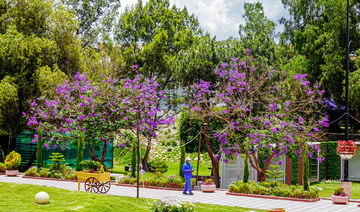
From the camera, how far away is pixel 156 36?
3175 cm

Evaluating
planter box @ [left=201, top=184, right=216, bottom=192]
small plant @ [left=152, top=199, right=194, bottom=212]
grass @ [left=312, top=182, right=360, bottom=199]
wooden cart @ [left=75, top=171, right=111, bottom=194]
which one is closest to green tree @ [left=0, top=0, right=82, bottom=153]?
wooden cart @ [left=75, top=171, right=111, bottom=194]

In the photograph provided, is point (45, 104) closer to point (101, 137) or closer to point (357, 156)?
point (101, 137)

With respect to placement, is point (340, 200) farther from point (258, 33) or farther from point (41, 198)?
point (258, 33)

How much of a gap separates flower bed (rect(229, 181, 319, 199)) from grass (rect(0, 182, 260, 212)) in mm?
3858

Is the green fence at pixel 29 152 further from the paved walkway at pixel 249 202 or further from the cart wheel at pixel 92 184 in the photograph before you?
the cart wheel at pixel 92 184

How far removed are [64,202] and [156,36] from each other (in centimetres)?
2168

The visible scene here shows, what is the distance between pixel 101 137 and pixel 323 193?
1207cm

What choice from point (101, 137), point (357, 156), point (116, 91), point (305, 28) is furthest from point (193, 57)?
point (357, 156)

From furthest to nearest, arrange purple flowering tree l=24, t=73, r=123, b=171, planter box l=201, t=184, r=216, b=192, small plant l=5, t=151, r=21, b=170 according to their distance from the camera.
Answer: purple flowering tree l=24, t=73, r=123, b=171 → small plant l=5, t=151, r=21, b=170 → planter box l=201, t=184, r=216, b=192

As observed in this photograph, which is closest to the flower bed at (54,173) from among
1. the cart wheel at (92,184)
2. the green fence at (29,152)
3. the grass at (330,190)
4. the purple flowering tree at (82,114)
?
the purple flowering tree at (82,114)

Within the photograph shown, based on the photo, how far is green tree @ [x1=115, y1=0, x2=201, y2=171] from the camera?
32.0 m

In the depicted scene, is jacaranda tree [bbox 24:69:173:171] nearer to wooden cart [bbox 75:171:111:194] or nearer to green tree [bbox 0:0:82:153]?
green tree [bbox 0:0:82:153]

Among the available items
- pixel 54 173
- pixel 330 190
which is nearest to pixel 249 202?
pixel 330 190

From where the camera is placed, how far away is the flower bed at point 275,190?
17.0 m
